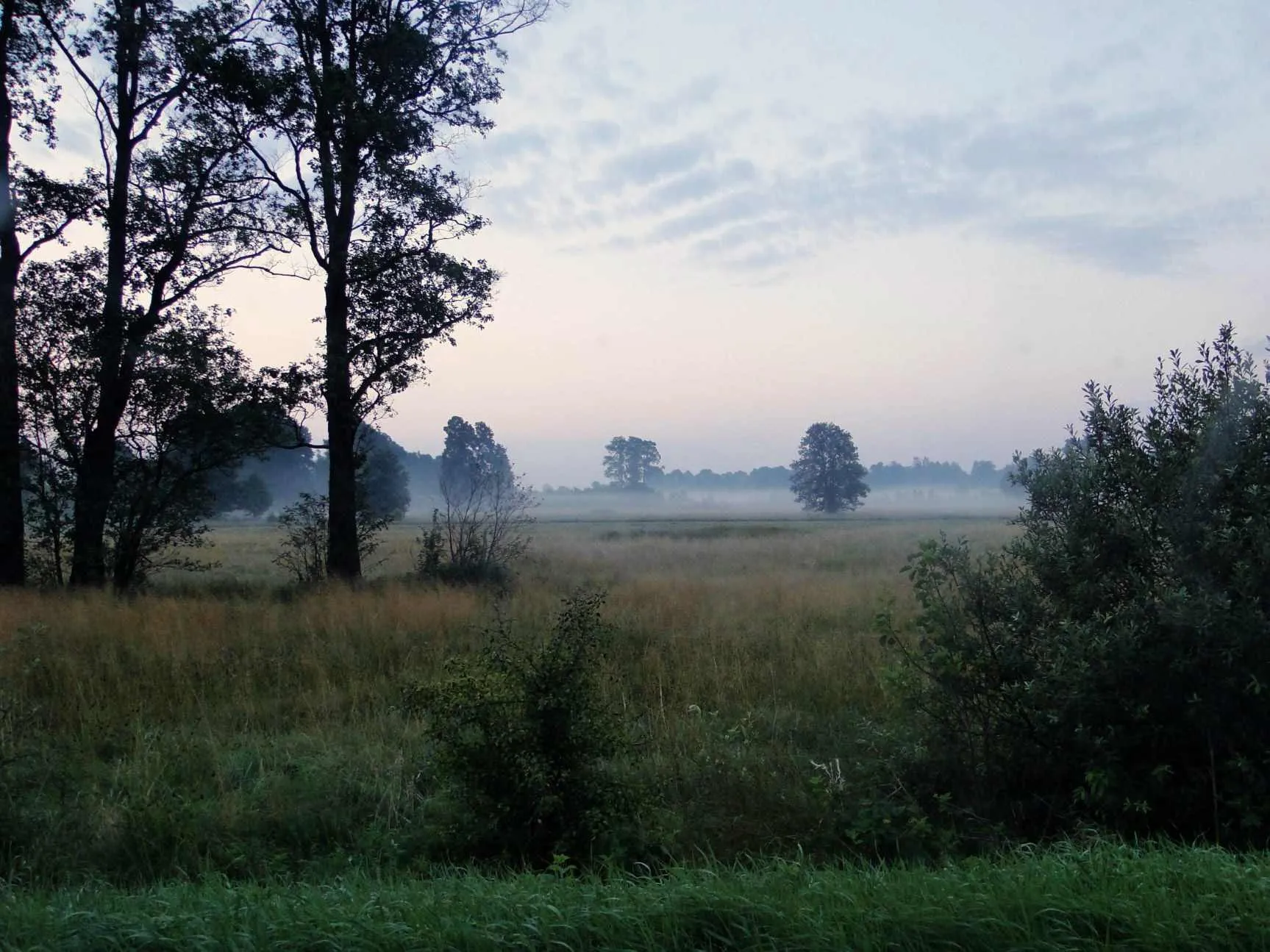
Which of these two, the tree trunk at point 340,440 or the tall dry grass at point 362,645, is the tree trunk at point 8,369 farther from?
the tree trunk at point 340,440

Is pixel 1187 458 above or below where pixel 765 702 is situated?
above

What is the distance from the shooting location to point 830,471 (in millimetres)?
88812

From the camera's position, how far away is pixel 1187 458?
540cm

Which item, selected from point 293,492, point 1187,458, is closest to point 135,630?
point 1187,458

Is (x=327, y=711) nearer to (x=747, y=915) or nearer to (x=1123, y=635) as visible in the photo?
(x=747, y=915)

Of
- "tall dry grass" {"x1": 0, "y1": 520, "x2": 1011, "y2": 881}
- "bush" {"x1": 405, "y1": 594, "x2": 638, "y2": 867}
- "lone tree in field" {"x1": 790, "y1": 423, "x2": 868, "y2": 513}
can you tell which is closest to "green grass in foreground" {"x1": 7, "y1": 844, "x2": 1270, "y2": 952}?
"bush" {"x1": 405, "y1": 594, "x2": 638, "y2": 867}

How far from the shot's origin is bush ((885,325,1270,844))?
187 inches

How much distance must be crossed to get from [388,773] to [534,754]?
1616mm

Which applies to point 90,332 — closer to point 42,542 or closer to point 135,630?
point 42,542

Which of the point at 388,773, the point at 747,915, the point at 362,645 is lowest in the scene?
the point at 388,773

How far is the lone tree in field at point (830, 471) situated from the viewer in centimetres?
8844

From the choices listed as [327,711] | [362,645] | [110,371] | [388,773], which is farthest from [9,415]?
[388,773]

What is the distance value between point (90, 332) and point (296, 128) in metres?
5.48

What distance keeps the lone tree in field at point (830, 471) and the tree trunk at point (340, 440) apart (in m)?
76.1
